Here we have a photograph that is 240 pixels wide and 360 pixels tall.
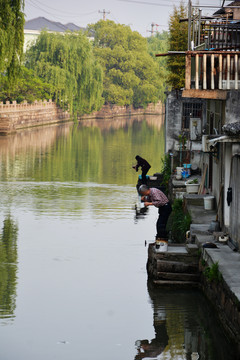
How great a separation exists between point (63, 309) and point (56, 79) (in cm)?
5540

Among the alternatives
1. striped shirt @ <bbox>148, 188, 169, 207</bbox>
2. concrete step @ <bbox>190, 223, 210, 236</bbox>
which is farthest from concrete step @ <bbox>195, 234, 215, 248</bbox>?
striped shirt @ <bbox>148, 188, 169, 207</bbox>

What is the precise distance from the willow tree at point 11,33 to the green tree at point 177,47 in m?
7.81

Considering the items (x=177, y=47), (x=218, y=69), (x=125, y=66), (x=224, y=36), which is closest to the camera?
(x=218, y=69)

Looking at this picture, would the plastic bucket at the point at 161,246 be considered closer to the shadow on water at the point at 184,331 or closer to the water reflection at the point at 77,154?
the shadow on water at the point at 184,331

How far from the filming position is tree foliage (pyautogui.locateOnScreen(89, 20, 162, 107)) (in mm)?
89500

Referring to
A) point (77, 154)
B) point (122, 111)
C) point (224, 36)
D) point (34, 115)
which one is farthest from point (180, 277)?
point (122, 111)

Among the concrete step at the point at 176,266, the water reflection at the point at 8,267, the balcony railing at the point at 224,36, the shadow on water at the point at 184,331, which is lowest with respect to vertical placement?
the shadow on water at the point at 184,331

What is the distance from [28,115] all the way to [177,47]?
2924 cm

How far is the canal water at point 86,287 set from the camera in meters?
10.6

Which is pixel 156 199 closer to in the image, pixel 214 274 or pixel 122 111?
pixel 214 274

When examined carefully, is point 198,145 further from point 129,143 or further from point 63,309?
point 129,143

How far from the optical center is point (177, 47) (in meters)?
33.7

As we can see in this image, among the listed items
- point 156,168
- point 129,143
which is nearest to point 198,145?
point 156,168

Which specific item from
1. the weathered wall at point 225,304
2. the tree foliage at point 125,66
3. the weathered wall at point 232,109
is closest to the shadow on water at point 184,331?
the weathered wall at point 225,304
